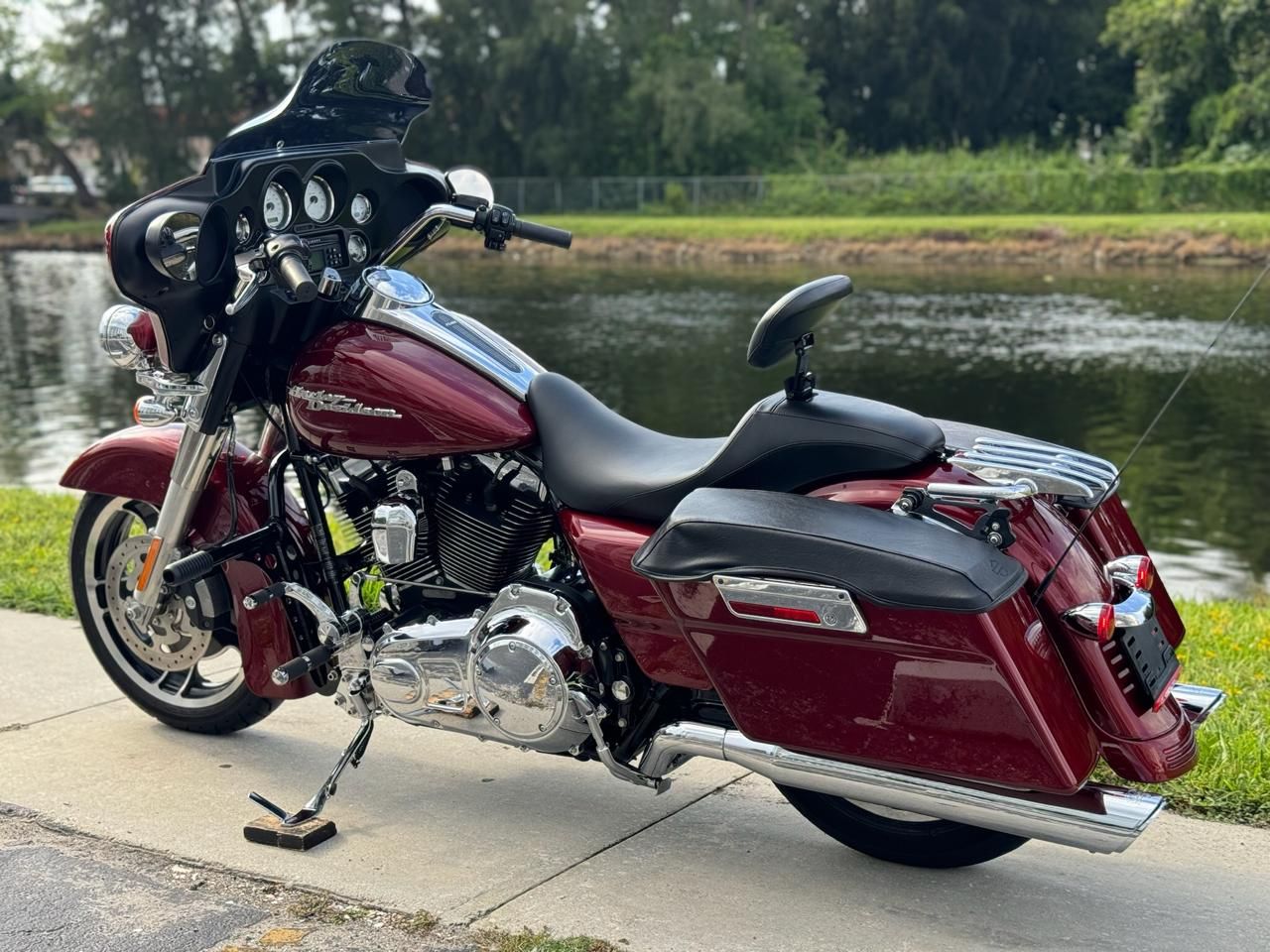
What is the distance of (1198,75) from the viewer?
42.1 metres

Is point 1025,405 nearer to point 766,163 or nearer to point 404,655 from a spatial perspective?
point 404,655

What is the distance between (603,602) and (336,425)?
32.2 inches

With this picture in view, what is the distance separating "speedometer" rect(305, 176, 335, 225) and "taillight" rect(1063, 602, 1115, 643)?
2.11m

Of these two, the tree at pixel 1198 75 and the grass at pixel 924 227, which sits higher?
the tree at pixel 1198 75

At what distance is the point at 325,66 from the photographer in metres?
3.73

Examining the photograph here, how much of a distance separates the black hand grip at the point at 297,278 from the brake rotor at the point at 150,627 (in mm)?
1150

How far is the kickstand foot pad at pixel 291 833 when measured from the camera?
3592 millimetres

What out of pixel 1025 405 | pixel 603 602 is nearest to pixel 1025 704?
pixel 603 602

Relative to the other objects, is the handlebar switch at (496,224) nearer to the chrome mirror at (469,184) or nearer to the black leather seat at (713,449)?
the chrome mirror at (469,184)

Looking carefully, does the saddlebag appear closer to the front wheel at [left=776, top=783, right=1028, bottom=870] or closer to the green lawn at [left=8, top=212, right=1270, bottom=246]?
the front wheel at [left=776, top=783, right=1028, bottom=870]

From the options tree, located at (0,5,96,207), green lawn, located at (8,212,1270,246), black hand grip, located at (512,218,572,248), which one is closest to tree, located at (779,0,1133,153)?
green lawn, located at (8,212,1270,246)

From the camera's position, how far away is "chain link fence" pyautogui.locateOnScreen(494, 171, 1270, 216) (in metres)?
37.2

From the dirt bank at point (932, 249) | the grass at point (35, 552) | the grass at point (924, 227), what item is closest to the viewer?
the grass at point (35, 552)

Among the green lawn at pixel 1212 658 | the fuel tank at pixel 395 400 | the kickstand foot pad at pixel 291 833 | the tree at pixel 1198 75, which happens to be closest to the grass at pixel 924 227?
the tree at pixel 1198 75
